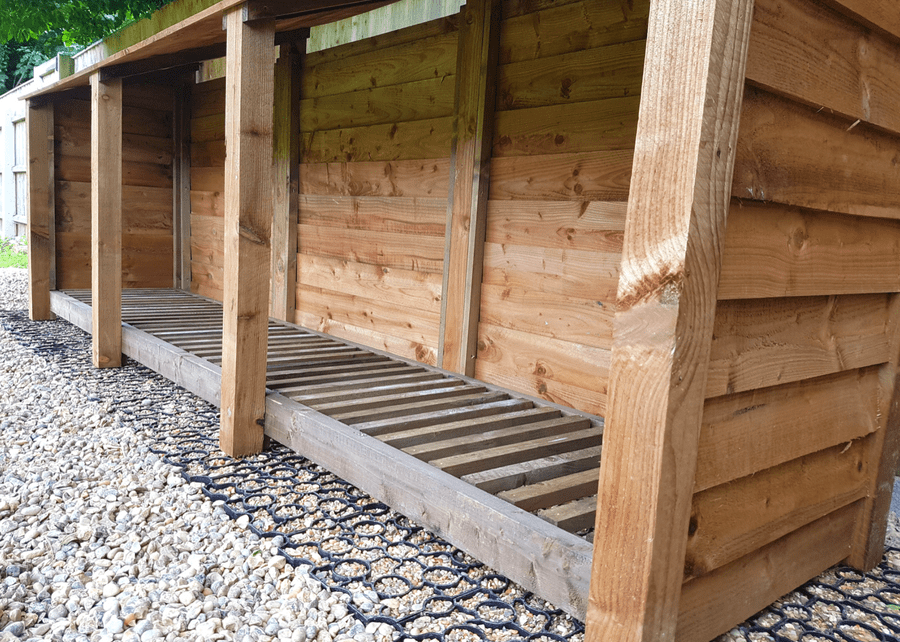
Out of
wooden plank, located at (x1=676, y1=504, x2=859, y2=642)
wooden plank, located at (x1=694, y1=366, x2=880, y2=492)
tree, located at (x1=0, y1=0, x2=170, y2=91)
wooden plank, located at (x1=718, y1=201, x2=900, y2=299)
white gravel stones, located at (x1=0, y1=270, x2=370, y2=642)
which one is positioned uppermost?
tree, located at (x1=0, y1=0, x2=170, y2=91)

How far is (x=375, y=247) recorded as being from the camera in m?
3.94

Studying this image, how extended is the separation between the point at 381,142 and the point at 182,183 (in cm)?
267

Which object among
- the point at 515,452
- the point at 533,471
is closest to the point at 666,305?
the point at 533,471

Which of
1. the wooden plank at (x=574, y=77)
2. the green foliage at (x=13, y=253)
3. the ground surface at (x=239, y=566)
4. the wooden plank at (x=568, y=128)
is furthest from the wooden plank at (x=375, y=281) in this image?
the green foliage at (x=13, y=253)

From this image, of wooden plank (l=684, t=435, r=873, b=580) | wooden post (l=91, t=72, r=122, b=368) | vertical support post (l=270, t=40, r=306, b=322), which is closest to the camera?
wooden plank (l=684, t=435, r=873, b=580)

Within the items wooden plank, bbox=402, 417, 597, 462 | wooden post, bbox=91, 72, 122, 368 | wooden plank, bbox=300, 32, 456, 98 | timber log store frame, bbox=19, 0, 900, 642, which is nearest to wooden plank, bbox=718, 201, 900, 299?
timber log store frame, bbox=19, 0, 900, 642

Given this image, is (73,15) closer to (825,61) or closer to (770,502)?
(825,61)

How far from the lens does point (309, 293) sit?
454cm

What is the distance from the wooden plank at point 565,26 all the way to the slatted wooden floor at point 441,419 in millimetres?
1495

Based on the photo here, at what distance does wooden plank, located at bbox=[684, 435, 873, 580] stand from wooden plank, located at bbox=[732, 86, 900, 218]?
23.0 inches

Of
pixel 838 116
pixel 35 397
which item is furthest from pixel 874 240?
pixel 35 397

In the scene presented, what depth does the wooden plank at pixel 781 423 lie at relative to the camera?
1.24 m

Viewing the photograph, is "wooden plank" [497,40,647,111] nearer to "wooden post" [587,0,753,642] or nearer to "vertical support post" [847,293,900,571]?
"vertical support post" [847,293,900,571]

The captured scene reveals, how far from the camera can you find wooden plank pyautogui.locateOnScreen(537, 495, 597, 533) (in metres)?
1.69
